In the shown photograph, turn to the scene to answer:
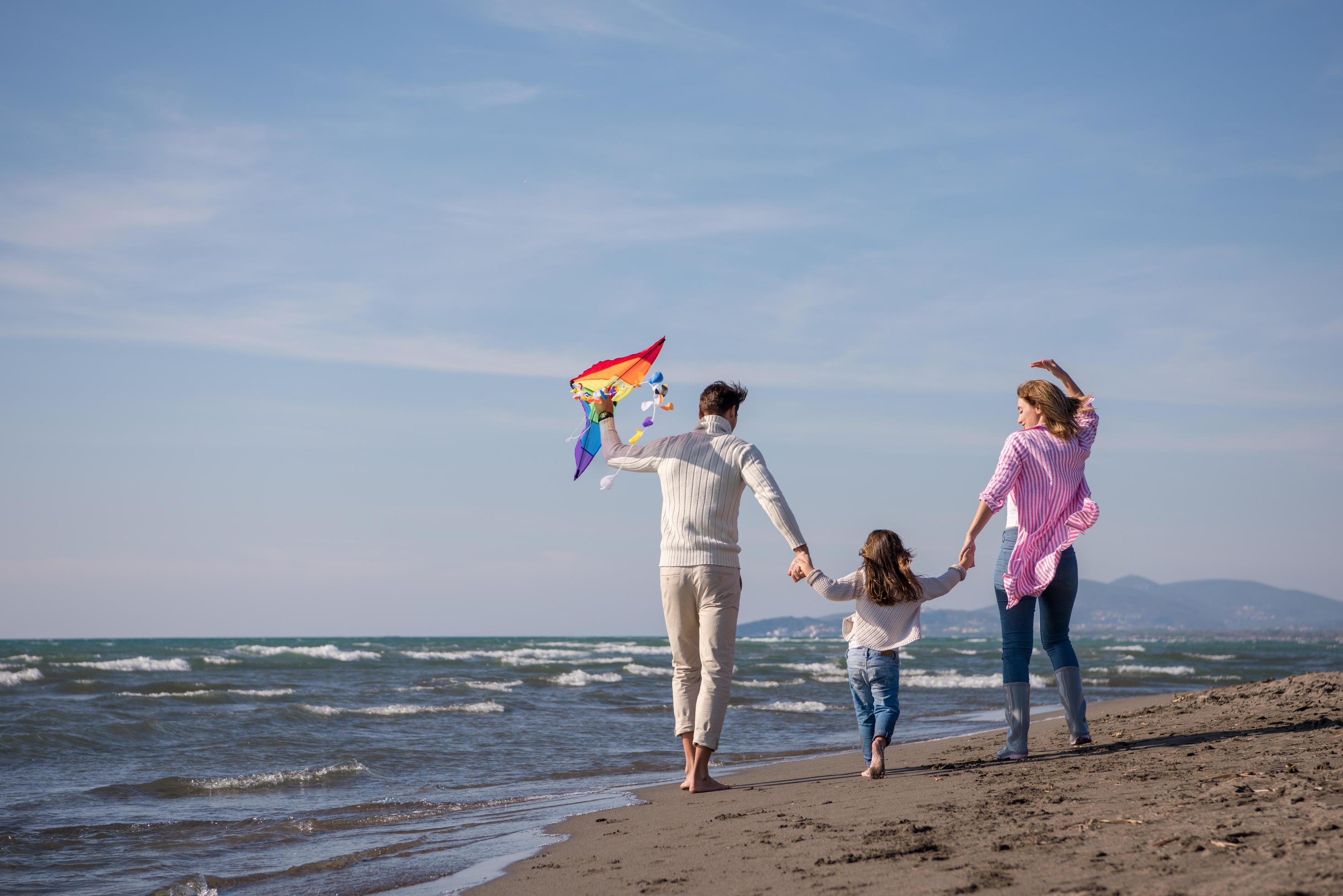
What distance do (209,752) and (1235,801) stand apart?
7.65 m

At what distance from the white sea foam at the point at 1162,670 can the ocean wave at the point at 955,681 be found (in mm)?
3539

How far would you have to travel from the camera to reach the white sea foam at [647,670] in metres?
19.0

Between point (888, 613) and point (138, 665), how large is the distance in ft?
71.6

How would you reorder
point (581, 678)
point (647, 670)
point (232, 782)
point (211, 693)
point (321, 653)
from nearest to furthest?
point (232, 782) < point (211, 693) < point (581, 678) < point (647, 670) < point (321, 653)

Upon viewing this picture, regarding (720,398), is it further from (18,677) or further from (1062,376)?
(18,677)

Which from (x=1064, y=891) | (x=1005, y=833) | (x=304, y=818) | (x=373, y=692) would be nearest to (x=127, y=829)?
(x=304, y=818)

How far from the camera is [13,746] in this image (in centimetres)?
824

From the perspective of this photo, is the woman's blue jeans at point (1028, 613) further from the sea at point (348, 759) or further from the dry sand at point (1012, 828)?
the sea at point (348, 759)

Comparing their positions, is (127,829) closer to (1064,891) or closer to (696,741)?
(696,741)

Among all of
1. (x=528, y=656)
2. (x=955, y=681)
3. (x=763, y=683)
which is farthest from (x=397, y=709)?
(x=528, y=656)

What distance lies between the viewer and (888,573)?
5.15 meters

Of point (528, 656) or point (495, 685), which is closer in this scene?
point (495, 685)

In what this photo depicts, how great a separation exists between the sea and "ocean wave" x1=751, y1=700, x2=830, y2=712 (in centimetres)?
6

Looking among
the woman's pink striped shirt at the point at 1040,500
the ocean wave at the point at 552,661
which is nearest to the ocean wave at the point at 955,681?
the ocean wave at the point at 552,661
